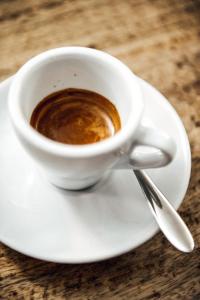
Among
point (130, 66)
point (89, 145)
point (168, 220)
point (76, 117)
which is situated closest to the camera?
point (89, 145)

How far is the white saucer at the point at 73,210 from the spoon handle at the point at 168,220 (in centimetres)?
2

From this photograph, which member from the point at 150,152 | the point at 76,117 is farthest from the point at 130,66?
the point at 150,152

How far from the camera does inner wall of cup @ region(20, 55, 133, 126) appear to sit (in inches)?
Result: 30.7

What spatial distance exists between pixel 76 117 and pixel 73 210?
21cm

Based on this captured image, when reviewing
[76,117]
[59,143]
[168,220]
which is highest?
[59,143]

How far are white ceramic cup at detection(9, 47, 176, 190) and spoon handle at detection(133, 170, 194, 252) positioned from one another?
9cm

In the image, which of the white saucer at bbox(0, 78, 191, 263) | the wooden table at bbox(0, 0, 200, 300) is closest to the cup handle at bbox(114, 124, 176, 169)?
the white saucer at bbox(0, 78, 191, 263)

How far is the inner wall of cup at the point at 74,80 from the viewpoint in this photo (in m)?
0.78

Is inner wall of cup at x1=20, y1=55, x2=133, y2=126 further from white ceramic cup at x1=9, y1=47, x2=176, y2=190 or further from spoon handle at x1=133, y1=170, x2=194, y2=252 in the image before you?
spoon handle at x1=133, y1=170, x2=194, y2=252

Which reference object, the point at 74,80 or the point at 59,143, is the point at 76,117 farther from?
the point at 59,143

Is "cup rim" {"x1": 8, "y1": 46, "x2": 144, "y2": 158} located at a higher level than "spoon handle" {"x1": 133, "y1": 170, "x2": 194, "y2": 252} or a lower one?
higher

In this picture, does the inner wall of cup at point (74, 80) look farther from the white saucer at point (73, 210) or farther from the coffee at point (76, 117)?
the white saucer at point (73, 210)

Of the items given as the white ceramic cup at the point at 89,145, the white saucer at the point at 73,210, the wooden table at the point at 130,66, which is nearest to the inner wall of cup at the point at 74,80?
the white ceramic cup at the point at 89,145

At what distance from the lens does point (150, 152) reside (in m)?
0.74
